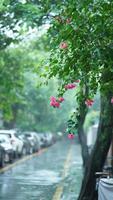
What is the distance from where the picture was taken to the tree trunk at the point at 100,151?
40.4 ft

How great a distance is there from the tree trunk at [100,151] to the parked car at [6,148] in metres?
12.0

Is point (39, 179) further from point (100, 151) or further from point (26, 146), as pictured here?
point (26, 146)

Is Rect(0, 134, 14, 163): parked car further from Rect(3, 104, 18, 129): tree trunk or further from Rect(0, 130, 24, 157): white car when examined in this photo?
Rect(3, 104, 18, 129): tree trunk

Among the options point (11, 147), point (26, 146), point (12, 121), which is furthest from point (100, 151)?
point (12, 121)

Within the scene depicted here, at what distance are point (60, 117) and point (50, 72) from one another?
70.3m

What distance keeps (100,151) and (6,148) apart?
13.0m

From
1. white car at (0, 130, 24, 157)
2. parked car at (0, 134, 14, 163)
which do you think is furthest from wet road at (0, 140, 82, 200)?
white car at (0, 130, 24, 157)

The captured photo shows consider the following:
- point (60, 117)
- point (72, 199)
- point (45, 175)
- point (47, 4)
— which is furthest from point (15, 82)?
point (60, 117)

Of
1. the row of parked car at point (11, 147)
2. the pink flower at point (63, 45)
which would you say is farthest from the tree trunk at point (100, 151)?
the row of parked car at point (11, 147)

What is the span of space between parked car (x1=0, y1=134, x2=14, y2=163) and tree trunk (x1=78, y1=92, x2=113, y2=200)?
39.5 feet

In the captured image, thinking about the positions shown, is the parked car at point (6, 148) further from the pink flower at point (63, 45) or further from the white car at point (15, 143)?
the pink flower at point (63, 45)

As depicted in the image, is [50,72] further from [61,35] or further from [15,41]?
[15,41]

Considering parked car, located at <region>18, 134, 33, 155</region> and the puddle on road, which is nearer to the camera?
the puddle on road

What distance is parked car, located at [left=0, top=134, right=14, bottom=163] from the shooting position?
81.6ft
